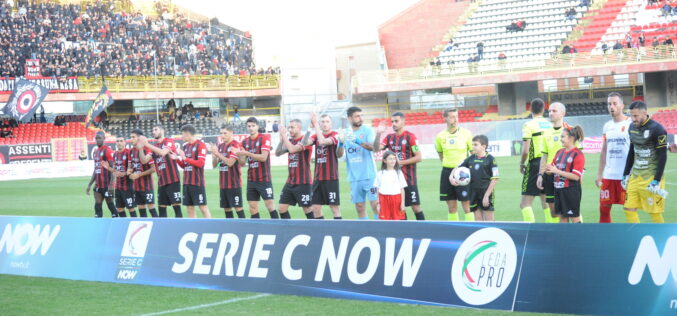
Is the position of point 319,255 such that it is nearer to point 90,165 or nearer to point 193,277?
point 193,277

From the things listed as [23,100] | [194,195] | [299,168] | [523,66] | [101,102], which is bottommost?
[194,195]

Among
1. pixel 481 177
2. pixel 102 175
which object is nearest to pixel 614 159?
pixel 481 177

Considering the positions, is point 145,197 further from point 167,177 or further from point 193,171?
point 193,171

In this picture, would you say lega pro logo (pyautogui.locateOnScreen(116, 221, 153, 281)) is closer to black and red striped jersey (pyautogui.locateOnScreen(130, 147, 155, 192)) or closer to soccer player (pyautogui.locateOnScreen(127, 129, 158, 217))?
soccer player (pyautogui.locateOnScreen(127, 129, 158, 217))

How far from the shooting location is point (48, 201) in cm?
2134

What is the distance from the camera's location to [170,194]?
43.9 feet

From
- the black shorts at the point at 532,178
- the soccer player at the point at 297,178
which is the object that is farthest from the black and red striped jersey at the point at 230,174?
the black shorts at the point at 532,178

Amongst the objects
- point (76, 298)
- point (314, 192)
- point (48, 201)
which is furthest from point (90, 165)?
point (76, 298)

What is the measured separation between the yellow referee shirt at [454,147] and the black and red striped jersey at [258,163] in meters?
2.81

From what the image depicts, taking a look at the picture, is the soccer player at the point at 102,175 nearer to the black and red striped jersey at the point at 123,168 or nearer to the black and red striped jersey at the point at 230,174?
the black and red striped jersey at the point at 123,168

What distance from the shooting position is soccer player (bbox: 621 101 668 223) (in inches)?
327

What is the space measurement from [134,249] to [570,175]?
5455mm

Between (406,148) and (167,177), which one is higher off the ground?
(406,148)

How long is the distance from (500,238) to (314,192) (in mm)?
5097
